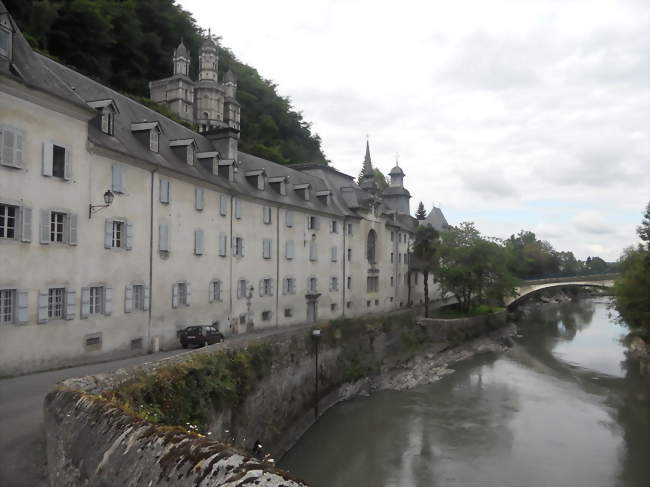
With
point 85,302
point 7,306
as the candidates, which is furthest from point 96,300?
point 7,306

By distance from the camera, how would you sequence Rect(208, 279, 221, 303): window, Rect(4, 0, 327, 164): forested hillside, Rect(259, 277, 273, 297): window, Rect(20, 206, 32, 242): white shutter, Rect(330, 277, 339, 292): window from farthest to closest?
Rect(4, 0, 327, 164): forested hillside < Rect(330, 277, 339, 292): window < Rect(259, 277, 273, 297): window < Rect(208, 279, 221, 303): window < Rect(20, 206, 32, 242): white shutter

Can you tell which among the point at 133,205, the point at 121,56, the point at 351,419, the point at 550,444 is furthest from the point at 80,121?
the point at 121,56

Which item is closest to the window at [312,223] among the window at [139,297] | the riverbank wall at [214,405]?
the riverbank wall at [214,405]

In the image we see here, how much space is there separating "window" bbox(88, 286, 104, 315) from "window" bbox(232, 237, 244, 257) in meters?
A: 8.99

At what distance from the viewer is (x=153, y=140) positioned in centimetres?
2123

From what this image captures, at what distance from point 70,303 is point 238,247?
11.1 meters

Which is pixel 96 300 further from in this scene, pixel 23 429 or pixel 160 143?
pixel 23 429

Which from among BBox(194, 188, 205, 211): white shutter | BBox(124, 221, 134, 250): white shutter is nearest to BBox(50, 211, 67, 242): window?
BBox(124, 221, 134, 250): white shutter

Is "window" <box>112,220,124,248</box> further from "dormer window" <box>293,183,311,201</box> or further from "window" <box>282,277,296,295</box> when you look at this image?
"dormer window" <box>293,183,311,201</box>

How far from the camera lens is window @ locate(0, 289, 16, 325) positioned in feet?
A: 46.0

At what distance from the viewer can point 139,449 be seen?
5227mm

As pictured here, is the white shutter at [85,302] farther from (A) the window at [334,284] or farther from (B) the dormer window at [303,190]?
(A) the window at [334,284]

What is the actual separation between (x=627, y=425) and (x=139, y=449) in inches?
938

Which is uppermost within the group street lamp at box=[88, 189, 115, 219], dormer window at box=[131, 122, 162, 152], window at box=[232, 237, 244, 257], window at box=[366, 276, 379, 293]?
dormer window at box=[131, 122, 162, 152]
